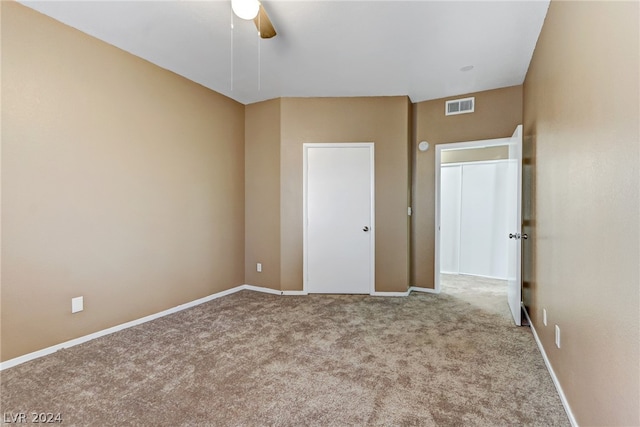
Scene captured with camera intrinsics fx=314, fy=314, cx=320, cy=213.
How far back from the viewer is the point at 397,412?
69.2 inches

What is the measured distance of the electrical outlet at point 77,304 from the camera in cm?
265

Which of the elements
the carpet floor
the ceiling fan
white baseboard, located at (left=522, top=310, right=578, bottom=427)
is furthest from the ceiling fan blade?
white baseboard, located at (left=522, top=310, right=578, bottom=427)

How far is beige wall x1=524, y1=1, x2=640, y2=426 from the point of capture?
1.10m

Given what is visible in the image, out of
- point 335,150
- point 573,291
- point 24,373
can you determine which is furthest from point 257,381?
point 335,150

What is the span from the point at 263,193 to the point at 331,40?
7.41 feet

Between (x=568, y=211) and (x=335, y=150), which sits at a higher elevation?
(x=335, y=150)

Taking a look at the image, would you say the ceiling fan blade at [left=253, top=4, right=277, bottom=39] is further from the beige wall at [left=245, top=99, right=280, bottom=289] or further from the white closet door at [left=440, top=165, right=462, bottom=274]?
Result: the white closet door at [left=440, top=165, right=462, bottom=274]

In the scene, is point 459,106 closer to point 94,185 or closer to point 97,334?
point 94,185

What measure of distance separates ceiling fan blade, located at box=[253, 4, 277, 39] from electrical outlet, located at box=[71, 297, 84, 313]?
105 inches

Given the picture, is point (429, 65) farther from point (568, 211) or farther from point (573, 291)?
point (573, 291)

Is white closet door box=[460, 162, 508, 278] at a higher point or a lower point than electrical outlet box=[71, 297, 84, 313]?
higher

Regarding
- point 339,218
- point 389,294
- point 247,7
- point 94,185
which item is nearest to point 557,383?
point 389,294

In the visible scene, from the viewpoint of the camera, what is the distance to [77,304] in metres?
2.67

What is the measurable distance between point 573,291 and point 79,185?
3636mm
